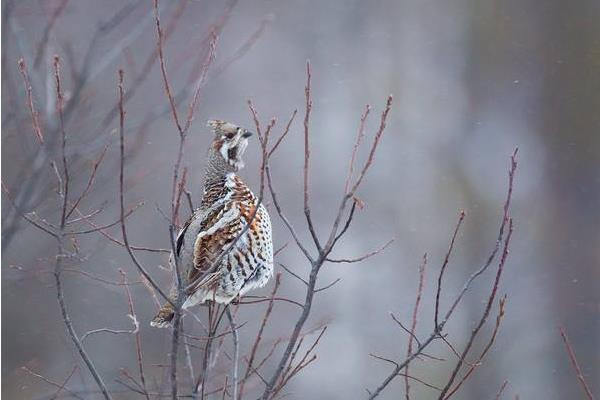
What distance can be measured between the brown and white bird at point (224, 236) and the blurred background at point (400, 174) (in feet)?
18.7

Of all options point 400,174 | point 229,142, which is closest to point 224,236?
point 229,142

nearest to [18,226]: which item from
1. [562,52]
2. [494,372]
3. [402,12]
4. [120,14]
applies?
[120,14]

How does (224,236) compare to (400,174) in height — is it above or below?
below

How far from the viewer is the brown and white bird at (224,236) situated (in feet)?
12.9

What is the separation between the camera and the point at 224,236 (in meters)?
4.13

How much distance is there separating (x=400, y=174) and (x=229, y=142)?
8.42m

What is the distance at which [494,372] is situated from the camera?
1122 cm

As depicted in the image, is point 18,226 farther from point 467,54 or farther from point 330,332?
point 467,54

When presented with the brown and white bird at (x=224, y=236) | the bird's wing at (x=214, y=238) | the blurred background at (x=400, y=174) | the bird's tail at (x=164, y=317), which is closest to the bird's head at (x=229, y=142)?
the brown and white bird at (x=224, y=236)

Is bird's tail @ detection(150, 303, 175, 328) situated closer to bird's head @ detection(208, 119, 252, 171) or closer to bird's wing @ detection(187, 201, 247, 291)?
bird's wing @ detection(187, 201, 247, 291)

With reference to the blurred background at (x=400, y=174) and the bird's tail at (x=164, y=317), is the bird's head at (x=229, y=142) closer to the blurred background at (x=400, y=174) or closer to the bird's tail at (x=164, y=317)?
the bird's tail at (x=164, y=317)

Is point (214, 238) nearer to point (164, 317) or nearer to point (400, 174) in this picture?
point (164, 317)

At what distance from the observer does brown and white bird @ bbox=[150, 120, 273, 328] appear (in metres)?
3.94

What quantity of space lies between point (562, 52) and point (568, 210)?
151cm
